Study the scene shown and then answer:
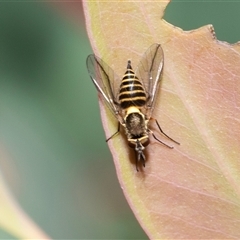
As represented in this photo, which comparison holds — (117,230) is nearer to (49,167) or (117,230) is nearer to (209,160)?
(49,167)

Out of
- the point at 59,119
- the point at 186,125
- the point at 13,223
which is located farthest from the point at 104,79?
the point at 59,119

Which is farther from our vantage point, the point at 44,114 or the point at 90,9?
the point at 44,114

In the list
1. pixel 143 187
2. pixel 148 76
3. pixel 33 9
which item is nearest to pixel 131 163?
pixel 143 187

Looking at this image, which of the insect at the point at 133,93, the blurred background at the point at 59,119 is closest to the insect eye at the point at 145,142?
the insect at the point at 133,93

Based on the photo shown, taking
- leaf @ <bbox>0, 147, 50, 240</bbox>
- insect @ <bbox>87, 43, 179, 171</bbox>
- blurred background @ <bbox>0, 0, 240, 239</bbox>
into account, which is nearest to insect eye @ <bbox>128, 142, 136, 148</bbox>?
insect @ <bbox>87, 43, 179, 171</bbox>

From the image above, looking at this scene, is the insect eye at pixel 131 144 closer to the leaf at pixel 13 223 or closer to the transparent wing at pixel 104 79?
the transparent wing at pixel 104 79

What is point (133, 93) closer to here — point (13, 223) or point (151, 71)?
point (151, 71)
